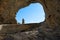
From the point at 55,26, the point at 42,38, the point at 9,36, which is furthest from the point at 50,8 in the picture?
the point at 9,36

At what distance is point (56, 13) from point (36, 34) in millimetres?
543

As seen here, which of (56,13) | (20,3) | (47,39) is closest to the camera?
(47,39)

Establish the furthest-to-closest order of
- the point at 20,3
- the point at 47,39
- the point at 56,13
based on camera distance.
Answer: the point at 20,3
the point at 56,13
the point at 47,39

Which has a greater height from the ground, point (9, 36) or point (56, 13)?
point (56, 13)

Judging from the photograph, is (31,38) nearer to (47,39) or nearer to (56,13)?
(47,39)

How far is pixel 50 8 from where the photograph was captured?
10.1 feet

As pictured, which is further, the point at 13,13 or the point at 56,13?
the point at 13,13

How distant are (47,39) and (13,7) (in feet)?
16.2

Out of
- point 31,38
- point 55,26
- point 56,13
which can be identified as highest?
point 56,13

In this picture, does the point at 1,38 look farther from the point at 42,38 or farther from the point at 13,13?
the point at 13,13

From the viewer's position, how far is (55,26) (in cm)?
288

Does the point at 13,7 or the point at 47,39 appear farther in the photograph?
the point at 13,7

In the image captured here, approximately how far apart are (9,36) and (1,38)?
6.0 inches

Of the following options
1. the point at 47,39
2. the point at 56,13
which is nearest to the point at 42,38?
the point at 47,39
